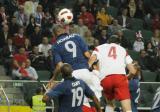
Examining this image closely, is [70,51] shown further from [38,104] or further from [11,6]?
[11,6]

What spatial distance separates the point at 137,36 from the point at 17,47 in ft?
13.4

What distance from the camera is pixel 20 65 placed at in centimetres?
1939

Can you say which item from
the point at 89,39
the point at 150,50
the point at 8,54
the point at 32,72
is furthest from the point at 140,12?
the point at 32,72

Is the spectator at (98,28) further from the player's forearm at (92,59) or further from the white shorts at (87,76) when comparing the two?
the player's forearm at (92,59)

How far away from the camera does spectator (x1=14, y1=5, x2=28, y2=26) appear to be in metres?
21.1

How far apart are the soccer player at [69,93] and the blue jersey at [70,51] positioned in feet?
3.88

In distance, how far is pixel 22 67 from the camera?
63.3 ft

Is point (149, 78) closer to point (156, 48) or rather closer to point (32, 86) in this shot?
point (156, 48)

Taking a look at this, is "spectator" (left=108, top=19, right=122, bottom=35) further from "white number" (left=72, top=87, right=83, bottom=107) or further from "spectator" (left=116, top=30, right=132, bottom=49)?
"white number" (left=72, top=87, right=83, bottom=107)

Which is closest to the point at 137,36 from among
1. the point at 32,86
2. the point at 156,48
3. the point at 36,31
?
the point at 156,48

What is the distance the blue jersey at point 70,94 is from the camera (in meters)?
11.2

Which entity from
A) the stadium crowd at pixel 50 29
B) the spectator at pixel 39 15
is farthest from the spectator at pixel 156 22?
the spectator at pixel 39 15

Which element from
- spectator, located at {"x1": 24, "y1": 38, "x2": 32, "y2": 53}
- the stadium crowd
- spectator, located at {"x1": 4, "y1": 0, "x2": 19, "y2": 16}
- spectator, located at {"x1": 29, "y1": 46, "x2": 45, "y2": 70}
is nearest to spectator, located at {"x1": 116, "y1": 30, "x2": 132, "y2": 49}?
the stadium crowd

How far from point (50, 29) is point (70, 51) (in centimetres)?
889
